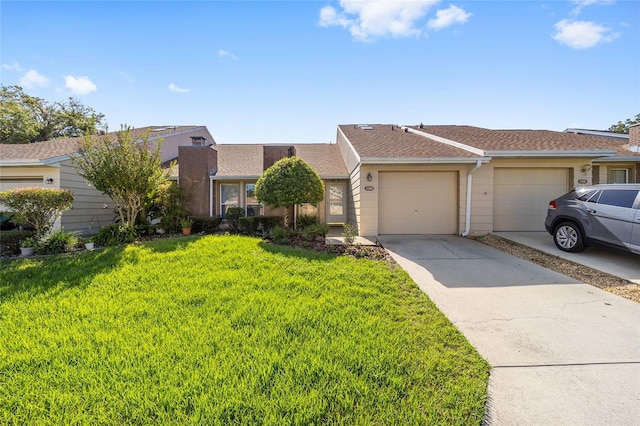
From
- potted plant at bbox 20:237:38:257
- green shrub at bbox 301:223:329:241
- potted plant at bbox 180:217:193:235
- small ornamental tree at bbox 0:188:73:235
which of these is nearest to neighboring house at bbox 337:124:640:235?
green shrub at bbox 301:223:329:241

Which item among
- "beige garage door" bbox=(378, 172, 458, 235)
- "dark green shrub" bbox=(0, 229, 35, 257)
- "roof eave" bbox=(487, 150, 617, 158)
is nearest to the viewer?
"dark green shrub" bbox=(0, 229, 35, 257)

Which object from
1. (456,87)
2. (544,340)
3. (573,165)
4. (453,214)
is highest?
(456,87)

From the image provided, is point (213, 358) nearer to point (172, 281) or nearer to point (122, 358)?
point (122, 358)

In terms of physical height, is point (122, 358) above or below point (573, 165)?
below

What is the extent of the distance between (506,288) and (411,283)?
160 centimetres

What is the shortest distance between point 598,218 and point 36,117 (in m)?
36.4

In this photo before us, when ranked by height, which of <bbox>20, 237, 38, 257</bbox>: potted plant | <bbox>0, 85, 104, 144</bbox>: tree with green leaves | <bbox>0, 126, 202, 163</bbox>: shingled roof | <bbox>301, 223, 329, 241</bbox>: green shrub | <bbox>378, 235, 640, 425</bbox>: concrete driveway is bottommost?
<bbox>378, 235, 640, 425</bbox>: concrete driveway

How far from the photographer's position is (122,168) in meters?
7.09

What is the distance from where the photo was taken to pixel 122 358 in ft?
8.15

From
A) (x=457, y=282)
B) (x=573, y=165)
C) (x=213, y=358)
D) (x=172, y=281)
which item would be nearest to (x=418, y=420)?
(x=213, y=358)

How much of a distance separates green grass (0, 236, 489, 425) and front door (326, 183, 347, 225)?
7.84 metres

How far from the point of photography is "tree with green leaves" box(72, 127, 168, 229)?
7012mm

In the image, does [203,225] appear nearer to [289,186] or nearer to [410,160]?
[289,186]

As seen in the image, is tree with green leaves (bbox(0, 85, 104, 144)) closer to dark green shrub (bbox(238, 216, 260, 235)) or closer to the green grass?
dark green shrub (bbox(238, 216, 260, 235))
